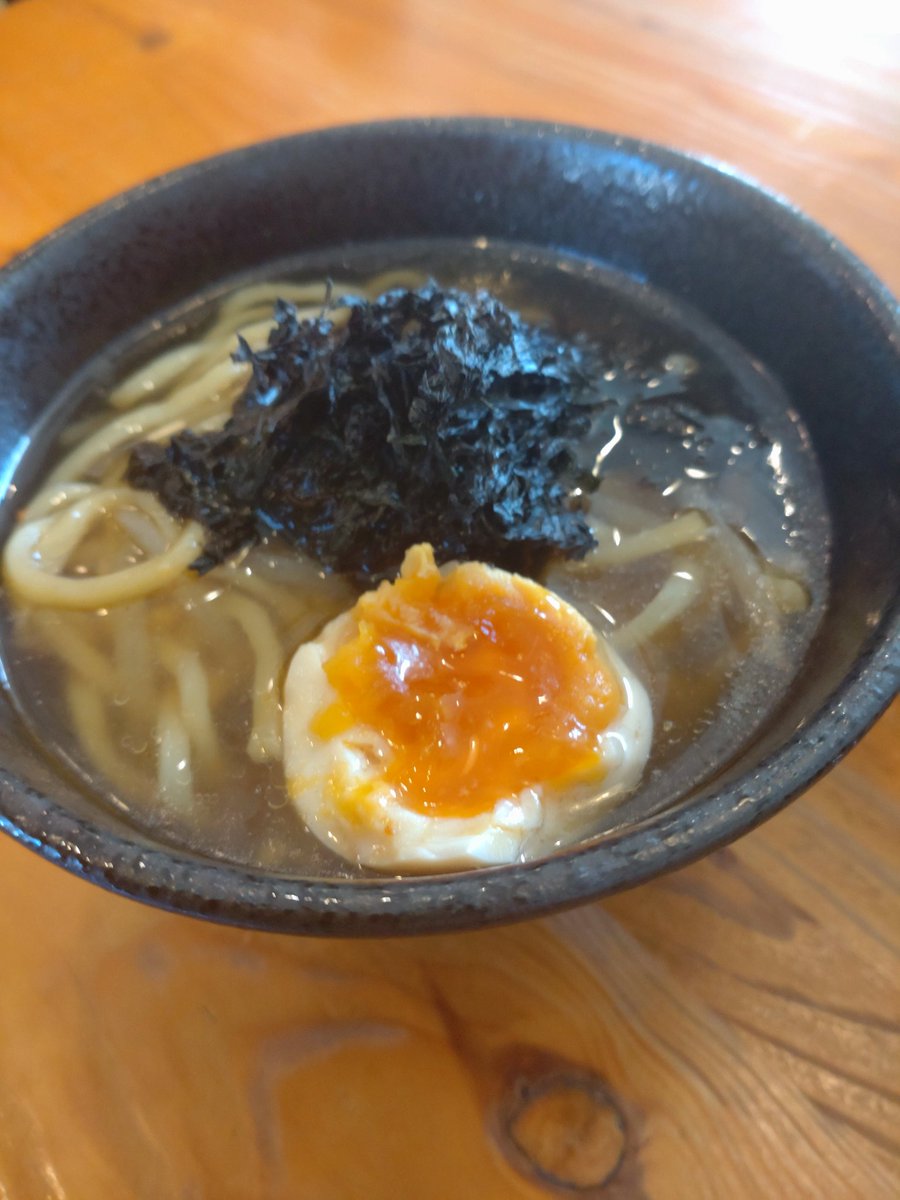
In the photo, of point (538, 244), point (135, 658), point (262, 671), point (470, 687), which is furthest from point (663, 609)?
point (538, 244)

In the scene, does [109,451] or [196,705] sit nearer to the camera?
[196,705]

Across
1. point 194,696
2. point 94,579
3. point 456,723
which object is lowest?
point 456,723

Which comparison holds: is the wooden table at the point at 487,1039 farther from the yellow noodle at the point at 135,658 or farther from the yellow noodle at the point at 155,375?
the yellow noodle at the point at 155,375

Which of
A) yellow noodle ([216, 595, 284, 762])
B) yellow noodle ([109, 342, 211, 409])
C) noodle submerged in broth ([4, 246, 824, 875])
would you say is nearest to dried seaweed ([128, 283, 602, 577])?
noodle submerged in broth ([4, 246, 824, 875])

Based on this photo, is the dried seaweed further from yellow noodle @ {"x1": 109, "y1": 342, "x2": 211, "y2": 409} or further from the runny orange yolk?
yellow noodle @ {"x1": 109, "y1": 342, "x2": 211, "y2": 409}

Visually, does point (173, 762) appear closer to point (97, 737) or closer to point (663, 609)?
point (97, 737)

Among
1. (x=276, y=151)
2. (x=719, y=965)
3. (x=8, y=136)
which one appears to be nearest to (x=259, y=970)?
(x=719, y=965)

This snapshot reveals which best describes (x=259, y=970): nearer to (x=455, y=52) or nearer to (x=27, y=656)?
(x=27, y=656)
